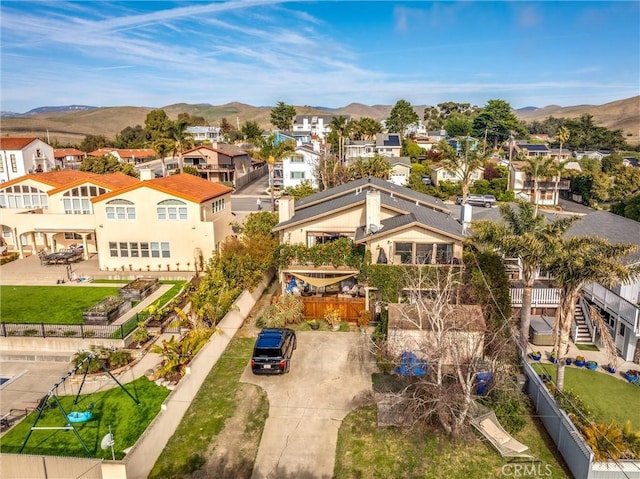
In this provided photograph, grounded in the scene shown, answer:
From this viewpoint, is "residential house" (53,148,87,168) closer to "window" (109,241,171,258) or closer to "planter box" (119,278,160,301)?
"window" (109,241,171,258)

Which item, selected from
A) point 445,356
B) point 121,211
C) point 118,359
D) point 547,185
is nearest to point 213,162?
point 121,211

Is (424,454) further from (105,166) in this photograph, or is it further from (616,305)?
(105,166)

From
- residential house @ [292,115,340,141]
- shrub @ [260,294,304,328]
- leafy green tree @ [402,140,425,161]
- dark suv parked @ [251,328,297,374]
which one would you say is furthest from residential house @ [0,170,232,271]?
residential house @ [292,115,340,141]

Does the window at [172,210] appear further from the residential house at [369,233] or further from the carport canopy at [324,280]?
the carport canopy at [324,280]

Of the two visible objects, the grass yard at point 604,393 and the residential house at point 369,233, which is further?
the residential house at point 369,233

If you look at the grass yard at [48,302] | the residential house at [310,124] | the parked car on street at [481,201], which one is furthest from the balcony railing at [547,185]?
the residential house at [310,124]

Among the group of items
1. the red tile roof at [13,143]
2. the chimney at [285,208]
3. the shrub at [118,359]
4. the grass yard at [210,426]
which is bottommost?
the grass yard at [210,426]
